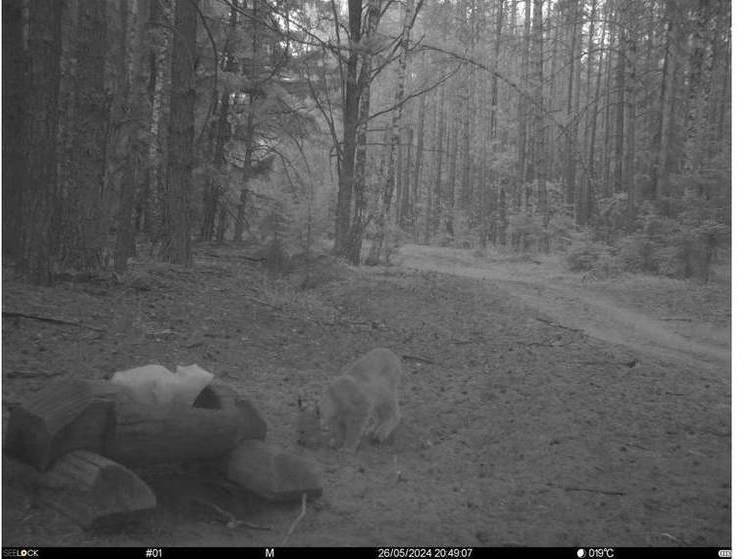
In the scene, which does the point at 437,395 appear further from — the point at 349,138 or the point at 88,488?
the point at 349,138

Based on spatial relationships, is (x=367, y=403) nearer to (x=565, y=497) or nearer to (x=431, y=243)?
(x=565, y=497)

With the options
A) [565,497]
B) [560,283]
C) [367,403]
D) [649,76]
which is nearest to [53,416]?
[367,403]

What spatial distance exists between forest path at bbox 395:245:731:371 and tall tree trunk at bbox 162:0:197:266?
739cm

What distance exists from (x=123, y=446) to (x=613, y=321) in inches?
427

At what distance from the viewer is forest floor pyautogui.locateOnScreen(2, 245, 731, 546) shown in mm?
4629

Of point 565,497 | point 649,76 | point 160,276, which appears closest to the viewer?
point 565,497

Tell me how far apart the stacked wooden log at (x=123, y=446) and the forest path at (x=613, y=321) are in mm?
7508

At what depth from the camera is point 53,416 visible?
4.22 m

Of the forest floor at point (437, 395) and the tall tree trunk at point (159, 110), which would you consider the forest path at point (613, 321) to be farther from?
the tall tree trunk at point (159, 110)

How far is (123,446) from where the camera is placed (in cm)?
447

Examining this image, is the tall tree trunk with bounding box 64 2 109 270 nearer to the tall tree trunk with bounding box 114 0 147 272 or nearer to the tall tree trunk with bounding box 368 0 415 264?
the tall tree trunk with bounding box 114 0 147 272

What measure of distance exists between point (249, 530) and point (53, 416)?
4.86 feet

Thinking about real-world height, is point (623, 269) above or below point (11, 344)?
above

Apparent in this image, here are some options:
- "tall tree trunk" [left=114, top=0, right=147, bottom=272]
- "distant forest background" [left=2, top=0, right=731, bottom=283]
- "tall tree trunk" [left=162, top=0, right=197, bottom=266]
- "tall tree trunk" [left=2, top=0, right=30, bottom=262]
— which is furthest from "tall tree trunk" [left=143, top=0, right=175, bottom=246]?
"tall tree trunk" [left=2, top=0, right=30, bottom=262]
